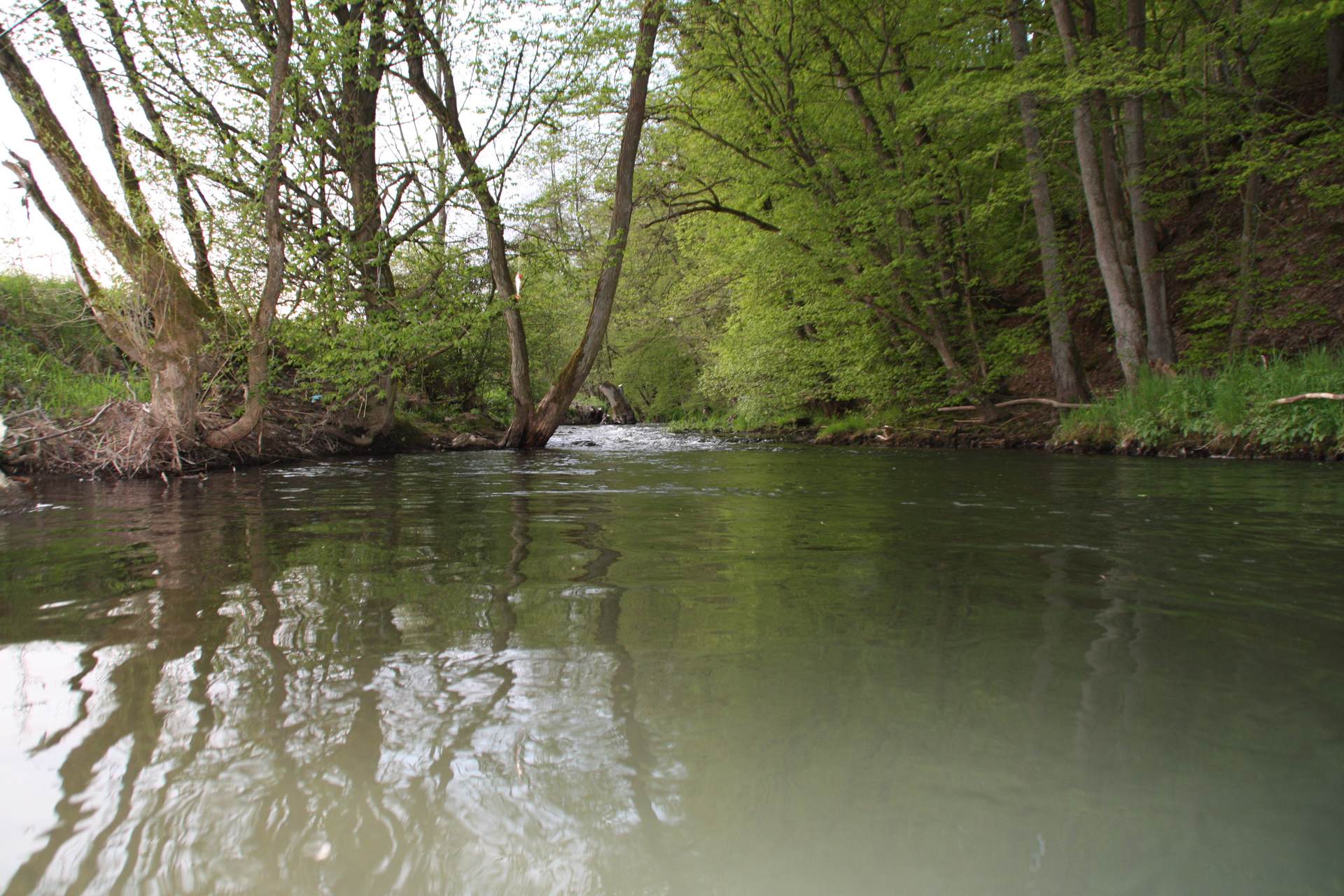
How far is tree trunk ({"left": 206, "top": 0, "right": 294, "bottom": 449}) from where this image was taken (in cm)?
828

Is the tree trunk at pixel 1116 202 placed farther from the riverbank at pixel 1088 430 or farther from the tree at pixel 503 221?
the tree at pixel 503 221

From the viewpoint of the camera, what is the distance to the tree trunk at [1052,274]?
477 inches

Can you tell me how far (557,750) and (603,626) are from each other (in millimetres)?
836

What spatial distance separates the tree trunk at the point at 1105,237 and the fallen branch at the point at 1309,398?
2410 millimetres

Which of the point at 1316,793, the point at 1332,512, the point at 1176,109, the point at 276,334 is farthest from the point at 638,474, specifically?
the point at 1176,109

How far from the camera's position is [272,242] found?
859 cm

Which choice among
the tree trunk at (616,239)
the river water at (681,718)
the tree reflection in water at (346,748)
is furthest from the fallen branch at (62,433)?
the tree trunk at (616,239)

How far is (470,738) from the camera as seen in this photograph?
1.60 meters

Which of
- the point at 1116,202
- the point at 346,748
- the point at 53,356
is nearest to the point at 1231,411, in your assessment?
the point at 1116,202

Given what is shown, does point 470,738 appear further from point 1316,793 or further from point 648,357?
point 648,357

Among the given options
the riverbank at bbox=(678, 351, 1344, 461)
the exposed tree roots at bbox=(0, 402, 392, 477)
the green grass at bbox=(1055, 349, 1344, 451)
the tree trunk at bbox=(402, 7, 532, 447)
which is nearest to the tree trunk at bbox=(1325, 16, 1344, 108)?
the riverbank at bbox=(678, 351, 1344, 461)

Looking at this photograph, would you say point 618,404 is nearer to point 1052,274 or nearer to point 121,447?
point 1052,274

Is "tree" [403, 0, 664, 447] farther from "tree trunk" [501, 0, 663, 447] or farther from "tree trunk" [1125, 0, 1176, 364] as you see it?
"tree trunk" [1125, 0, 1176, 364]

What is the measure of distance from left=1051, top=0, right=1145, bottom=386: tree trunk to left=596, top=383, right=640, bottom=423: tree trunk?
96.4ft
